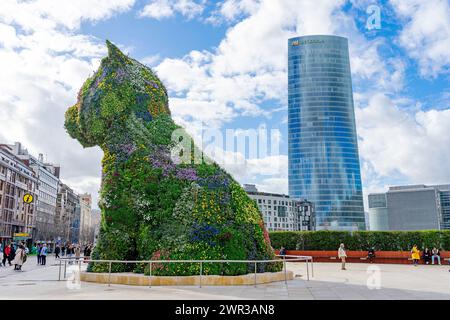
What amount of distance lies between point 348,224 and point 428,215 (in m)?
55.4

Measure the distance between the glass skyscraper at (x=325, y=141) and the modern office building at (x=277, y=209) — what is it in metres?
4.48

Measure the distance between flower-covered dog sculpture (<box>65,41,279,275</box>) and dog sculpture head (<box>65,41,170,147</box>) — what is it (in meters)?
0.04

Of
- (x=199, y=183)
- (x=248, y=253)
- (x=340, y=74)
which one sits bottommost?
(x=248, y=253)

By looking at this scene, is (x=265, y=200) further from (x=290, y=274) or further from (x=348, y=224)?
(x=290, y=274)

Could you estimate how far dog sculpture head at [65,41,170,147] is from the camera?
16203mm

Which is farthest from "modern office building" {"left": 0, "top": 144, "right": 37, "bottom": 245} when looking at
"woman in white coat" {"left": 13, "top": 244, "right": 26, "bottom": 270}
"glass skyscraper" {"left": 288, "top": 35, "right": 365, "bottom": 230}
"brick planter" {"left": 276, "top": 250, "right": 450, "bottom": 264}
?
"glass skyscraper" {"left": 288, "top": 35, "right": 365, "bottom": 230}

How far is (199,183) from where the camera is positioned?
1490 centimetres

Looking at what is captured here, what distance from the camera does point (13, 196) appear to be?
71625mm

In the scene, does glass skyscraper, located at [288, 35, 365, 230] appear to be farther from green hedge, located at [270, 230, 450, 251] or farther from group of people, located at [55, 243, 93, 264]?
green hedge, located at [270, 230, 450, 251]

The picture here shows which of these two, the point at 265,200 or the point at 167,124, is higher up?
the point at 265,200

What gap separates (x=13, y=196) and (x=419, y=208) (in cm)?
17059

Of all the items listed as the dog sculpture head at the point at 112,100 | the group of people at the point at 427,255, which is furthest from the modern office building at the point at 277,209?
the dog sculpture head at the point at 112,100
